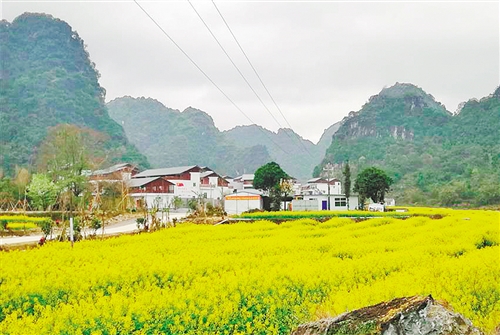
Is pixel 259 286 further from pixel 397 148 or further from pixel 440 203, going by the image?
pixel 397 148

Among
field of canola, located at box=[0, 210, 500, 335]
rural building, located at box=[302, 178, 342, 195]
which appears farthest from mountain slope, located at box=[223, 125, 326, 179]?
field of canola, located at box=[0, 210, 500, 335]

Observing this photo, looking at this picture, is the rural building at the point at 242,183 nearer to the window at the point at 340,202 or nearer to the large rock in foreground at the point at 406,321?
the window at the point at 340,202

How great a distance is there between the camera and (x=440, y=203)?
56094 millimetres

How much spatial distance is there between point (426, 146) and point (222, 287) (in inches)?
3414

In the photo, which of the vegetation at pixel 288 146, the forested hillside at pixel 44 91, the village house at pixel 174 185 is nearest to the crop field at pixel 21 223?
the village house at pixel 174 185

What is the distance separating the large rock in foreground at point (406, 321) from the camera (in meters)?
2.51

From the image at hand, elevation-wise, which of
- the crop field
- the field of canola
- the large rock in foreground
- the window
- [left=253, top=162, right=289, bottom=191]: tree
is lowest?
the field of canola

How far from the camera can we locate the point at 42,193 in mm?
36312

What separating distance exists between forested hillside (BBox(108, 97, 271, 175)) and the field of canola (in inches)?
4490

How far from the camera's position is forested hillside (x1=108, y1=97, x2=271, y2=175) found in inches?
5148

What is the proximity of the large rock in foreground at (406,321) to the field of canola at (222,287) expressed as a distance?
3.54 ft

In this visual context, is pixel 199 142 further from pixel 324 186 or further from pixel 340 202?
pixel 340 202

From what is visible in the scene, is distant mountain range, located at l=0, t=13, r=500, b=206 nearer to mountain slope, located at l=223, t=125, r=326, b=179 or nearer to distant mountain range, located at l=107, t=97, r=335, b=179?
distant mountain range, located at l=107, t=97, r=335, b=179

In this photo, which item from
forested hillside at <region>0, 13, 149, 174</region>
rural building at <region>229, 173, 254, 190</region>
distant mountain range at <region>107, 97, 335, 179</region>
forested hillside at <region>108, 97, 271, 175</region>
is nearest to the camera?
forested hillside at <region>0, 13, 149, 174</region>
